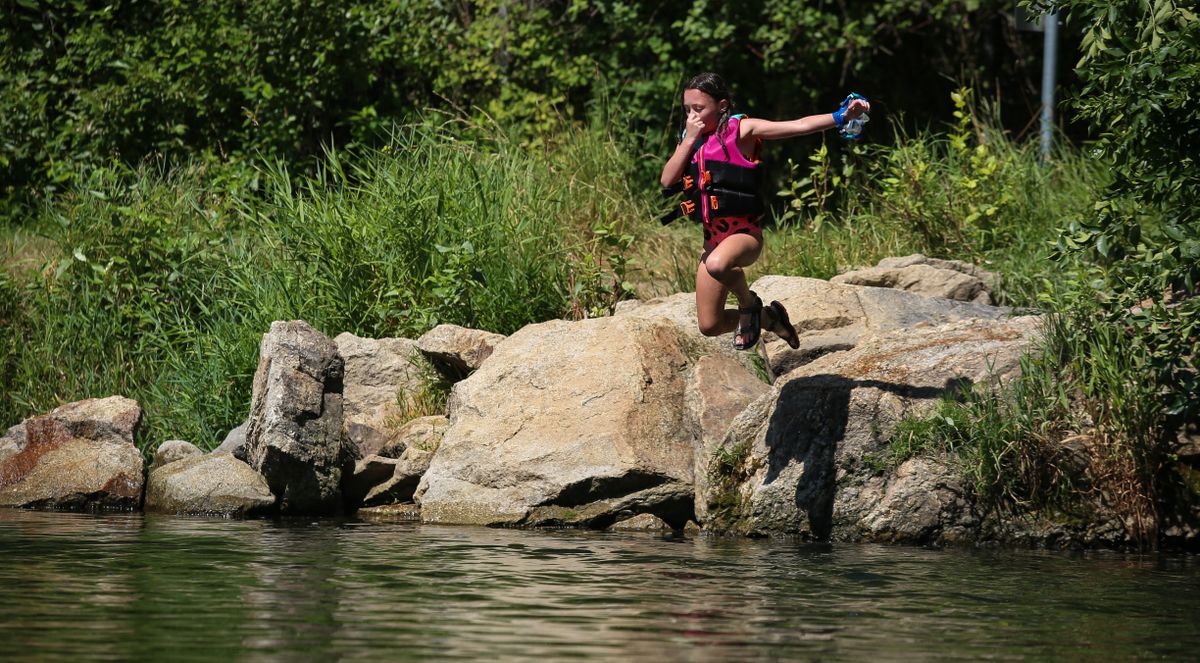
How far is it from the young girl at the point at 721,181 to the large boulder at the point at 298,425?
9.78 feet

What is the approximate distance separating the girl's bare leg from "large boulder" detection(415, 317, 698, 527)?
1.22 m

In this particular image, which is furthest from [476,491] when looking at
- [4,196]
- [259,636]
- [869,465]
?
[4,196]

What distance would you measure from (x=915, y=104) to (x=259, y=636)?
13279 millimetres

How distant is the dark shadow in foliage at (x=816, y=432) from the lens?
8273mm

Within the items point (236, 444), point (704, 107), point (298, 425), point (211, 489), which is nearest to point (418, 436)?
point (298, 425)

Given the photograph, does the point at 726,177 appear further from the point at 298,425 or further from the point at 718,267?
the point at 298,425

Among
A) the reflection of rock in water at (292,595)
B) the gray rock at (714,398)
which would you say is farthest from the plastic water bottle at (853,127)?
the reflection of rock in water at (292,595)

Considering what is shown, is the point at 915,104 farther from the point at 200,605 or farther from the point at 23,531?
the point at 200,605

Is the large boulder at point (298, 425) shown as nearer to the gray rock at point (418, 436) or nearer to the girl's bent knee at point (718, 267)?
the gray rock at point (418, 436)

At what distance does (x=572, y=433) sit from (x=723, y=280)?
6.00ft

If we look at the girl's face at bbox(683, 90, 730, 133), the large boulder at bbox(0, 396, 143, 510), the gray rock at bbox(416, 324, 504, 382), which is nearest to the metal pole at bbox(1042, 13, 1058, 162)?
the gray rock at bbox(416, 324, 504, 382)

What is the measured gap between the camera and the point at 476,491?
895 centimetres

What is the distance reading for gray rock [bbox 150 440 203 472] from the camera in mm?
10305

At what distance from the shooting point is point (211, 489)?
9477 millimetres
